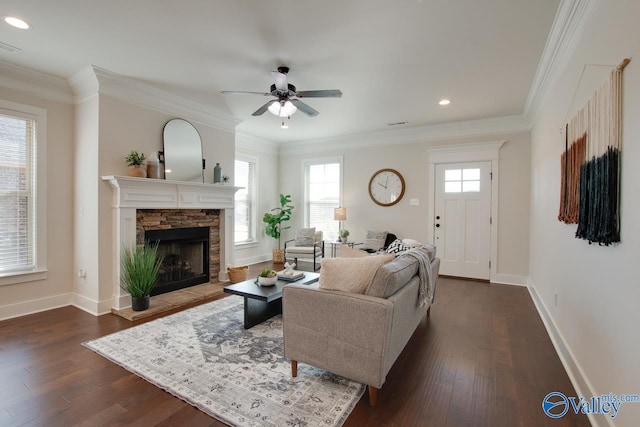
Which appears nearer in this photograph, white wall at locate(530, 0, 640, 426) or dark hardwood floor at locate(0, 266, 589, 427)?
white wall at locate(530, 0, 640, 426)

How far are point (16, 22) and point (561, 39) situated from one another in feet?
15.1

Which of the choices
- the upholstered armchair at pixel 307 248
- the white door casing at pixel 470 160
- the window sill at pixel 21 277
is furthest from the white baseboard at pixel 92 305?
the white door casing at pixel 470 160

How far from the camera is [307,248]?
229 inches

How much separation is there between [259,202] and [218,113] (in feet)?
7.95

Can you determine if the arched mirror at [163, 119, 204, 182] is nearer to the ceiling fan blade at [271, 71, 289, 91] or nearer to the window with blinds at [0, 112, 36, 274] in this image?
the window with blinds at [0, 112, 36, 274]

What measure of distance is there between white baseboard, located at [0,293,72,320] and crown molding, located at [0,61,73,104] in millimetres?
2394

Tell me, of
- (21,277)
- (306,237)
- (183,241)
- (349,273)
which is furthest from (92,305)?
(306,237)

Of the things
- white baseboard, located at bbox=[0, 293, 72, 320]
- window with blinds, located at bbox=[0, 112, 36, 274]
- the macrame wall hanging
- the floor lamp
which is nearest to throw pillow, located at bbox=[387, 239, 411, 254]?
the macrame wall hanging

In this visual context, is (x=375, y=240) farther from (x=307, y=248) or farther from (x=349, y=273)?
(x=349, y=273)

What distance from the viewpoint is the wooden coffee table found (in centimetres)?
294

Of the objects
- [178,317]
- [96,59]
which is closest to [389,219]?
[178,317]

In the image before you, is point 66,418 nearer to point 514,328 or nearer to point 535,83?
point 514,328

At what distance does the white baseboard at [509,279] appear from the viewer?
15.9 feet

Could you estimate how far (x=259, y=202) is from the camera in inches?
264
